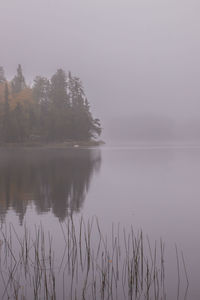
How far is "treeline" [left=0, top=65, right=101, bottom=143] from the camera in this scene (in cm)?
13000

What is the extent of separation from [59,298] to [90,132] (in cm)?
14661

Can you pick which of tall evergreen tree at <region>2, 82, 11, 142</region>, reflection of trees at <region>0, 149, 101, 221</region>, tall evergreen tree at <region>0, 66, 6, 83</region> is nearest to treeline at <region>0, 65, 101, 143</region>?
tall evergreen tree at <region>2, 82, 11, 142</region>

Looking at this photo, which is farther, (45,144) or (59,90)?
(59,90)

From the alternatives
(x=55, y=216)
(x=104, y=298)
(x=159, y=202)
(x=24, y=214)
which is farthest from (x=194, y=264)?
(x=159, y=202)

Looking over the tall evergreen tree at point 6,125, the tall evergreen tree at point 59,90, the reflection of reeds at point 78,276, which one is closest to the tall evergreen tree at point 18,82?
the tall evergreen tree at point 59,90

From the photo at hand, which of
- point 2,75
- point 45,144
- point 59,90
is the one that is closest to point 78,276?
point 45,144

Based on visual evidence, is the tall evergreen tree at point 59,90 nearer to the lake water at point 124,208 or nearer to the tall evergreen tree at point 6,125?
A: the tall evergreen tree at point 6,125

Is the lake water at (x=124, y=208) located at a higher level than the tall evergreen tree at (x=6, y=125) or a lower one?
lower

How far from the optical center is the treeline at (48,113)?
13000cm

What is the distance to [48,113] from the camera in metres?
140

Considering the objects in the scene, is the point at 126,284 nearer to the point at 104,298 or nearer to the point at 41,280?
the point at 104,298

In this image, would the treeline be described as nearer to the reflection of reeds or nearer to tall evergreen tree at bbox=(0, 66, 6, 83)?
tall evergreen tree at bbox=(0, 66, 6, 83)

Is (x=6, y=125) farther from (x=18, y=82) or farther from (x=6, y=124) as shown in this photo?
(x=18, y=82)

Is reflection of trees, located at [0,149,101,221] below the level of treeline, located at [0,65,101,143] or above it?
below
